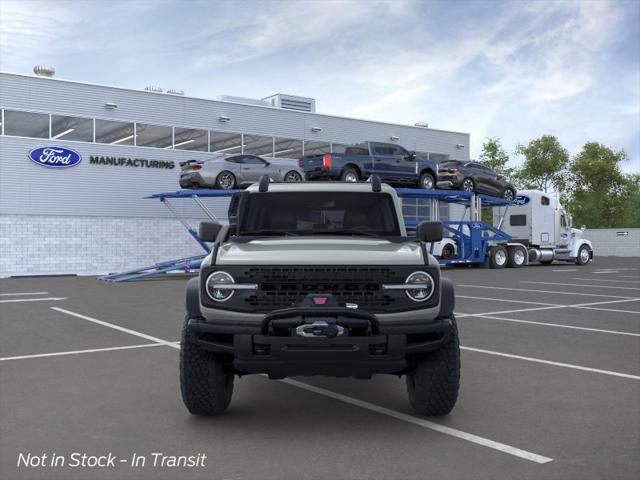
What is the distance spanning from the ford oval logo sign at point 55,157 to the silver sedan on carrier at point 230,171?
558 centimetres

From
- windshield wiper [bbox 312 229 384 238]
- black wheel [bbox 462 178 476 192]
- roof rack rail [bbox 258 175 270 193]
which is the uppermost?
black wheel [bbox 462 178 476 192]

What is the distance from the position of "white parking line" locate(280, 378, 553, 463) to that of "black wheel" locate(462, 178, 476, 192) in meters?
22.9

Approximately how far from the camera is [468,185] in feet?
93.7

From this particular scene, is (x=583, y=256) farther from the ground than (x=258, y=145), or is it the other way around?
(x=258, y=145)

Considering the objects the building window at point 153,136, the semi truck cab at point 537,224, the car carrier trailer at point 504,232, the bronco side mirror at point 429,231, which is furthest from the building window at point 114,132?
the bronco side mirror at point 429,231

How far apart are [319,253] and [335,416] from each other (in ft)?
Answer: 4.37

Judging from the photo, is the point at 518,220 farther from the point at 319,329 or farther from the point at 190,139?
the point at 319,329

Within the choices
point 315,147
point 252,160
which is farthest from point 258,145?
point 252,160

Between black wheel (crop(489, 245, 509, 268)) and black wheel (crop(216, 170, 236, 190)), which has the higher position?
black wheel (crop(216, 170, 236, 190))

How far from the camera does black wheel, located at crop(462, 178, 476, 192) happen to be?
28.4m

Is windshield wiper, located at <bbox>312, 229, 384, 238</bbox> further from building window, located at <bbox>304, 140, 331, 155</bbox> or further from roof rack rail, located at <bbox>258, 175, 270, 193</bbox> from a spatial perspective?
building window, located at <bbox>304, 140, 331, 155</bbox>

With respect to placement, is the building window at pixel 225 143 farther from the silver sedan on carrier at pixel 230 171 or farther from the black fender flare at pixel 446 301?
the black fender flare at pixel 446 301

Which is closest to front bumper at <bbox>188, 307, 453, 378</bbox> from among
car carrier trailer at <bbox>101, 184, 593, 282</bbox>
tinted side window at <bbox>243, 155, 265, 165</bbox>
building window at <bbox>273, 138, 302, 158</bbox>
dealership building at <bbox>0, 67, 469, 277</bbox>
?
tinted side window at <bbox>243, 155, 265, 165</bbox>

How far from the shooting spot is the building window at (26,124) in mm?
26672
